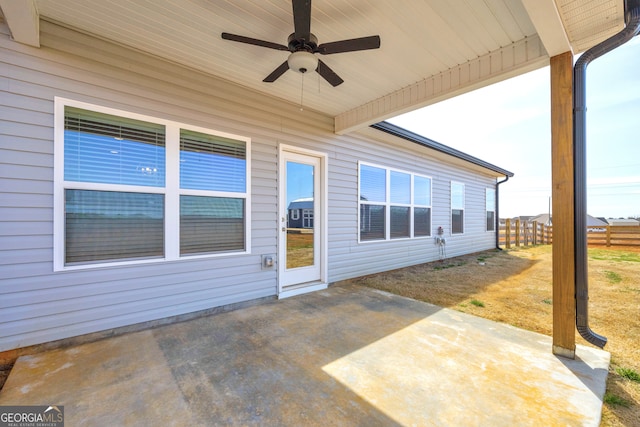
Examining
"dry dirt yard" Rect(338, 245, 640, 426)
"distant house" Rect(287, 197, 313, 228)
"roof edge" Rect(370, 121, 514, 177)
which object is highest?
"roof edge" Rect(370, 121, 514, 177)

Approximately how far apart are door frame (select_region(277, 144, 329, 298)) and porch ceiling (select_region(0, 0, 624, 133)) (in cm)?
110

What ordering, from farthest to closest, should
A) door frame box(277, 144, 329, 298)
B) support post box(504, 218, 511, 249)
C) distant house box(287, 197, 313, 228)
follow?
1. support post box(504, 218, 511, 249)
2. distant house box(287, 197, 313, 228)
3. door frame box(277, 144, 329, 298)

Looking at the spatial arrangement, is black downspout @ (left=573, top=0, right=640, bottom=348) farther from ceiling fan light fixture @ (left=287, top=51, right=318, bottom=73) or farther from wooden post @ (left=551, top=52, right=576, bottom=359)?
ceiling fan light fixture @ (left=287, top=51, right=318, bottom=73)

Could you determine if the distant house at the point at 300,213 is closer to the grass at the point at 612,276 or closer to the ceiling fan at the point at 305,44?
the ceiling fan at the point at 305,44

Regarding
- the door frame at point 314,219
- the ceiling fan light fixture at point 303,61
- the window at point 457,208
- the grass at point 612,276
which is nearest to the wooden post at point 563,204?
the ceiling fan light fixture at point 303,61

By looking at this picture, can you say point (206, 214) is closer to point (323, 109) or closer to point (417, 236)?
point (323, 109)

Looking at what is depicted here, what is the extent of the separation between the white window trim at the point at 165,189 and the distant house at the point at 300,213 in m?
0.74

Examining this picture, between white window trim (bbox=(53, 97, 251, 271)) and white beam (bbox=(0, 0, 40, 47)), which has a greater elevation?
white beam (bbox=(0, 0, 40, 47))

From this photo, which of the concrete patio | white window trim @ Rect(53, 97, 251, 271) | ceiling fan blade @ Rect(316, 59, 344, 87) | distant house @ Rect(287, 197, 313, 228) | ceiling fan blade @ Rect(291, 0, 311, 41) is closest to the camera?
the concrete patio

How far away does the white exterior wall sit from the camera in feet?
7.18

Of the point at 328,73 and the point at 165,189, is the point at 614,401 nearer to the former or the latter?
the point at 328,73

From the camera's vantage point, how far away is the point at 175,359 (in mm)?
2141

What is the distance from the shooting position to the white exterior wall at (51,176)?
2189 millimetres

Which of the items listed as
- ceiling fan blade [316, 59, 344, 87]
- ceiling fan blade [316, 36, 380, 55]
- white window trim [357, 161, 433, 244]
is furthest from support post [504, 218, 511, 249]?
ceiling fan blade [316, 36, 380, 55]
